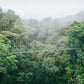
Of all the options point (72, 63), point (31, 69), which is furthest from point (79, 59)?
point (31, 69)

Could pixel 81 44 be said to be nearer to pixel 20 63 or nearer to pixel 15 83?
pixel 20 63

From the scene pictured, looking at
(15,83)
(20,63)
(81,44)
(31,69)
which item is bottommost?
(15,83)

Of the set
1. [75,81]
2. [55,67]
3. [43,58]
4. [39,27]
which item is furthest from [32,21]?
[75,81]

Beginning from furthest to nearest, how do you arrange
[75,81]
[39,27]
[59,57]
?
[39,27]
[59,57]
[75,81]

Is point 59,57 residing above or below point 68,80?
above

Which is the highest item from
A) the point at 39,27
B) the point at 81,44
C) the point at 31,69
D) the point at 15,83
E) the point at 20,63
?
the point at 39,27

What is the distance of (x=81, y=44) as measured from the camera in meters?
5.80

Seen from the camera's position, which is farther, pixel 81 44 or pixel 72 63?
pixel 72 63

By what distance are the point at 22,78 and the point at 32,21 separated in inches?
381

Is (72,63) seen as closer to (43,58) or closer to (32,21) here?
(43,58)

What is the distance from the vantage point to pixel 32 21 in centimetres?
1472

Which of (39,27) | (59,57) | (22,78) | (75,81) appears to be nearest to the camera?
(75,81)

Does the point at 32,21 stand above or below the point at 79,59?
above

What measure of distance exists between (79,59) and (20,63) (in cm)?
329
